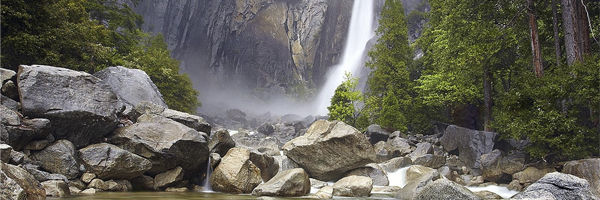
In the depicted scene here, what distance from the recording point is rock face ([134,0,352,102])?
3044 inches

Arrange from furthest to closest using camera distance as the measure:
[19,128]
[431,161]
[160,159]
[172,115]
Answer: [431,161] → [172,115] → [160,159] → [19,128]

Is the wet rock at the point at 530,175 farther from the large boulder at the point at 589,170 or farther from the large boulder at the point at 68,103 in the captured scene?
the large boulder at the point at 68,103

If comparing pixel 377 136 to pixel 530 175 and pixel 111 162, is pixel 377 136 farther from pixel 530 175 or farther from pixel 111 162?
pixel 111 162

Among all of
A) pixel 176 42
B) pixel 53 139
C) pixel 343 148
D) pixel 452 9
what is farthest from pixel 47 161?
pixel 176 42

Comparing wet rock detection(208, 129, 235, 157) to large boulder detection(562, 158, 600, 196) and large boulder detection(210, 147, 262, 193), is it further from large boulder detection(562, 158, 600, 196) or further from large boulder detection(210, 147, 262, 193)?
large boulder detection(562, 158, 600, 196)

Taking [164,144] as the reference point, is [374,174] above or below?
below

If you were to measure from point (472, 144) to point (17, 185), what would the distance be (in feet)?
61.0

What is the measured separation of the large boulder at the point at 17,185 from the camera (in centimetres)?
636

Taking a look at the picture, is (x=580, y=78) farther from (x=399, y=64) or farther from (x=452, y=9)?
(x=399, y=64)

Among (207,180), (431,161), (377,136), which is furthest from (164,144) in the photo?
(377,136)

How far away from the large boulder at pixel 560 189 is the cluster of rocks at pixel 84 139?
31.8 feet

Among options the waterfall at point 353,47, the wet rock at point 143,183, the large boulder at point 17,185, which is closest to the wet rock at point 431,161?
the wet rock at point 143,183

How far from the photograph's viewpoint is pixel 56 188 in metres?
8.85

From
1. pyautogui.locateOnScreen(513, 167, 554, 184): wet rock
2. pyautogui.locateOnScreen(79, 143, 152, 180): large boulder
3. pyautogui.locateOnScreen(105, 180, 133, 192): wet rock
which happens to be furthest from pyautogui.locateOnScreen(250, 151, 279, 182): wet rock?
pyautogui.locateOnScreen(513, 167, 554, 184): wet rock
